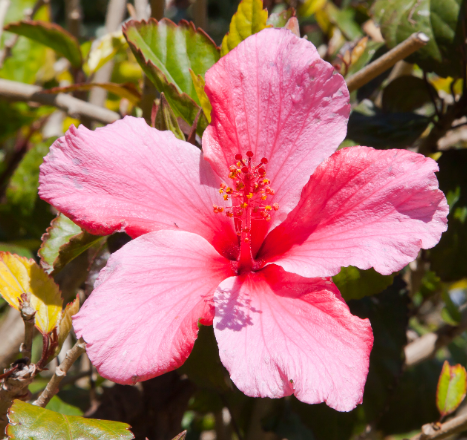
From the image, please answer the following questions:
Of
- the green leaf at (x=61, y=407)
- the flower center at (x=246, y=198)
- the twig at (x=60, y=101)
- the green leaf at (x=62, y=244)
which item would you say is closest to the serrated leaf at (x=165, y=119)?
the flower center at (x=246, y=198)

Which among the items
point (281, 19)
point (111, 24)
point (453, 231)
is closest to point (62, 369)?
point (281, 19)

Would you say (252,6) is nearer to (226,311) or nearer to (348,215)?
(348,215)

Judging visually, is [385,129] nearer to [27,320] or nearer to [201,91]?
[201,91]

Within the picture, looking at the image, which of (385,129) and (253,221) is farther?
(385,129)

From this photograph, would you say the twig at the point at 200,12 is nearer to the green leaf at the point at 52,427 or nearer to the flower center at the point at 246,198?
the flower center at the point at 246,198

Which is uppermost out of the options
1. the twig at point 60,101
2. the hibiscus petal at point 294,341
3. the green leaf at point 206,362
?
the twig at point 60,101

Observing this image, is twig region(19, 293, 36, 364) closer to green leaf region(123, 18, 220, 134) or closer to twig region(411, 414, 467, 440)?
green leaf region(123, 18, 220, 134)
